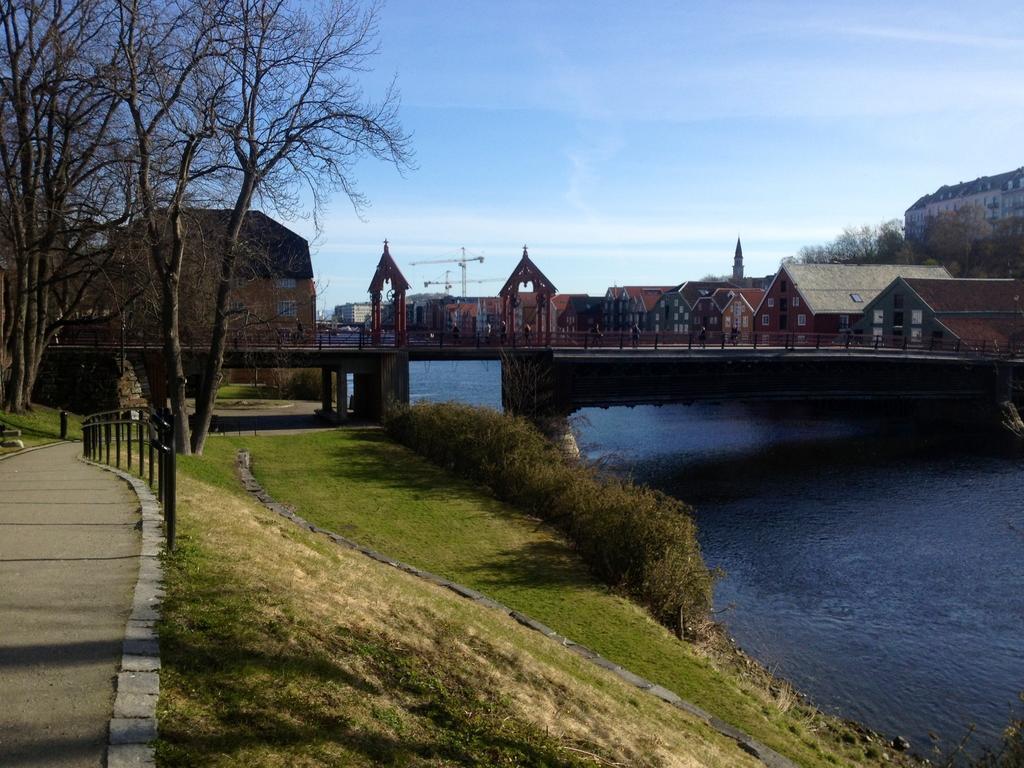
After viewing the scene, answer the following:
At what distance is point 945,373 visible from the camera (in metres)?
53.6

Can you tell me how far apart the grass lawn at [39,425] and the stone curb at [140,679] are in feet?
50.9

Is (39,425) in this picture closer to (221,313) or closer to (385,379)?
(221,313)

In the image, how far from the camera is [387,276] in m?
41.4

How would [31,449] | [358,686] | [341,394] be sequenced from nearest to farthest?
1. [358,686]
2. [31,449]
3. [341,394]

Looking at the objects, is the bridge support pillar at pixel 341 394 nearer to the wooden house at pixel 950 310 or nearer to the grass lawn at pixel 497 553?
the grass lawn at pixel 497 553

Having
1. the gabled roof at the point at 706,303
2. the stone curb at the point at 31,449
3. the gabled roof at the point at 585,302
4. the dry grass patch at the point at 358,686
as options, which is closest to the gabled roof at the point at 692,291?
the gabled roof at the point at 706,303

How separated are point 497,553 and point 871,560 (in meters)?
10.5

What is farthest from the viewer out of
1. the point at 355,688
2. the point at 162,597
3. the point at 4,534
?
the point at 4,534

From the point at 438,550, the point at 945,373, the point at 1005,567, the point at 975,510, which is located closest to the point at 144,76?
the point at 438,550

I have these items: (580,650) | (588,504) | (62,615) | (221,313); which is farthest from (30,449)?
(62,615)

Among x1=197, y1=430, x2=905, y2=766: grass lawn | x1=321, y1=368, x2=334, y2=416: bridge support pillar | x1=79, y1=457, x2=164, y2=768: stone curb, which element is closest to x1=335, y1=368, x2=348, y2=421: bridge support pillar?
x1=321, y1=368, x2=334, y2=416: bridge support pillar

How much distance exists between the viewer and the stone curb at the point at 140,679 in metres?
5.33

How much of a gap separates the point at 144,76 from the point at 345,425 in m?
19.1

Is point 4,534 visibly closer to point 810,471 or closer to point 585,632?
point 585,632
